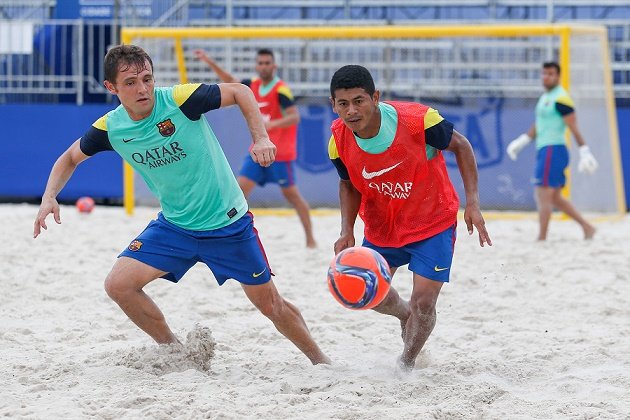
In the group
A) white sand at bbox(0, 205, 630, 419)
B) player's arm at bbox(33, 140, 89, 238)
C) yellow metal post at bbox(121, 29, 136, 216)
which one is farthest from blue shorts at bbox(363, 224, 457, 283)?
yellow metal post at bbox(121, 29, 136, 216)

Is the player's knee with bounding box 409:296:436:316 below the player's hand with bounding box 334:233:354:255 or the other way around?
below

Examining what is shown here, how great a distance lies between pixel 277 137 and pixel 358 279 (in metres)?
5.41

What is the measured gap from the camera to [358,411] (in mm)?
3910

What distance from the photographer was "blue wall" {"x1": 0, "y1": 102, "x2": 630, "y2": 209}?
1211 centimetres

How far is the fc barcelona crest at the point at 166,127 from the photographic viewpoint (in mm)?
4465

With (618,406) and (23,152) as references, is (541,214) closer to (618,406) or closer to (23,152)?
(618,406)

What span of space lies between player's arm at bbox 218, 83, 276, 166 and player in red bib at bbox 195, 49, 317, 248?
4503 millimetres

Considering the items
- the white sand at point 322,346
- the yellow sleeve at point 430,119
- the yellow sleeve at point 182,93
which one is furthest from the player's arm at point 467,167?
the yellow sleeve at point 182,93

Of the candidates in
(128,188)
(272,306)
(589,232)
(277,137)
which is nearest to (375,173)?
(272,306)

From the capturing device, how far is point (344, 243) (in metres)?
4.66

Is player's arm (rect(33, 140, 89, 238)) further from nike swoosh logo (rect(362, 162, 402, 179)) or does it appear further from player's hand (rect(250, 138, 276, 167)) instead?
nike swoosh logo (rect(362, 162, 402, 179))

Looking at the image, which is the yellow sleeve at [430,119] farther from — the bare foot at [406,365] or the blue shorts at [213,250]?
the bare foot at [406,365]

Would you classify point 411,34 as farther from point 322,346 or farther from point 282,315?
point 282,315

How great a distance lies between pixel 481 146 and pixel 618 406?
828cm
